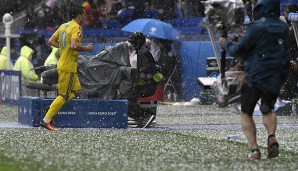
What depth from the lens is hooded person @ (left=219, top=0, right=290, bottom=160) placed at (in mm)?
11805

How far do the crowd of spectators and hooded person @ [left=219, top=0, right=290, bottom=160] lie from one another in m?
20.3

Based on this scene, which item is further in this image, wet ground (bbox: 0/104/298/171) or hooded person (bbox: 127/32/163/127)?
hooded person (bbox: 127/32/163/127)

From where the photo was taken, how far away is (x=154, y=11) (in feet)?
114

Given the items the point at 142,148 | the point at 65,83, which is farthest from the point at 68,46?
the point at 142,148

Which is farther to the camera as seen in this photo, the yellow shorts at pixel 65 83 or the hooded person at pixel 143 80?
the hooded person at pixel 143 80

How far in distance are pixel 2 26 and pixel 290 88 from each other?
18530mm

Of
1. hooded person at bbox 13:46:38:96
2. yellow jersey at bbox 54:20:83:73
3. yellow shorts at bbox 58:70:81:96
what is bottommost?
hooded person at bbox 13:46:38:96

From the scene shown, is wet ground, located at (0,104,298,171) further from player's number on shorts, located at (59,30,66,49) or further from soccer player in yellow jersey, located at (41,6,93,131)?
player's number on shorts, located at (59,30,66,49)

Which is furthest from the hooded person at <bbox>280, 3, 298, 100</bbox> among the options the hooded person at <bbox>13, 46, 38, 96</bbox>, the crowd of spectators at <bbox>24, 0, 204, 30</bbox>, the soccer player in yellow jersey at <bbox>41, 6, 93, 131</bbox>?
the crowd of spectators at <bbox>24, 0, 204, 30</bbox>

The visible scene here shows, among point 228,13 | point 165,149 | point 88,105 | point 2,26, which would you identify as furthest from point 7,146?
point 2,26

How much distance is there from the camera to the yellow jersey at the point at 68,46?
55.8 feet

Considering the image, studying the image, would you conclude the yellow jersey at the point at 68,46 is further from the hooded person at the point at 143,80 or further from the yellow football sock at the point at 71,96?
the hooded person at the point at 143,80

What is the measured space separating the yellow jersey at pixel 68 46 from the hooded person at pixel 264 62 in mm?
5392

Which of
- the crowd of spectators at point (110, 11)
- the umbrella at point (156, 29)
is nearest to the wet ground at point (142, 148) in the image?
the umbrella at point (156, 29)
